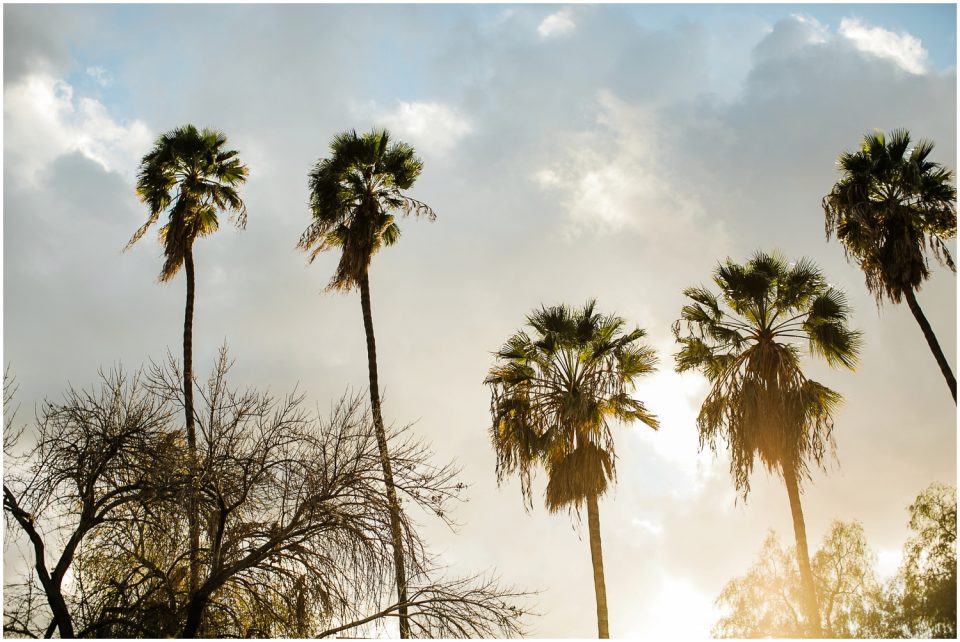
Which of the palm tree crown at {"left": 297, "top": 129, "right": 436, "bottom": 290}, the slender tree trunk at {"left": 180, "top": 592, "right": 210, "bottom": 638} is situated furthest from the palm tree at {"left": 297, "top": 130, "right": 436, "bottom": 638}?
the slender tree trunk at {"left": 180, "top": 592, "right": 210, "bottom": 638}

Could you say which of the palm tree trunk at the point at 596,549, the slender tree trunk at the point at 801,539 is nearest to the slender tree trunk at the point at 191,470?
the palm tree trunk at the point at 596,549

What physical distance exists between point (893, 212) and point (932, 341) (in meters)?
3.11

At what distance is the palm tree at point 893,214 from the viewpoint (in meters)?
17.8

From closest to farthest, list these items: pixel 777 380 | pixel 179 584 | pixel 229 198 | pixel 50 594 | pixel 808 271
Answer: pixel 50 594
pixel 179 584
pixel 777 380
pixel 808 271
pixel 229 198

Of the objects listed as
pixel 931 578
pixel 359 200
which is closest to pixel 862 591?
pixel 931 578

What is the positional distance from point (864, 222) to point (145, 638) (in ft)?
55.5

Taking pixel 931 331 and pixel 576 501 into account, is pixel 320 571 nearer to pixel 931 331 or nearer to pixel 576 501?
pixel 576 501

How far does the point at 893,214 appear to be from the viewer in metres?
18.2

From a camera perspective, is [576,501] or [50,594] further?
[576,501]

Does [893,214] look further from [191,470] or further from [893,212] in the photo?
[191,470]

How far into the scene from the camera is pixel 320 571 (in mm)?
12086

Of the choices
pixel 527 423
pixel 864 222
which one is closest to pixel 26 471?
pixel 527 423

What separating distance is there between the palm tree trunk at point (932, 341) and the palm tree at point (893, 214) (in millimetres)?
21

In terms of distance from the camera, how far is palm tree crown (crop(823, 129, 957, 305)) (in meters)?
17.8
